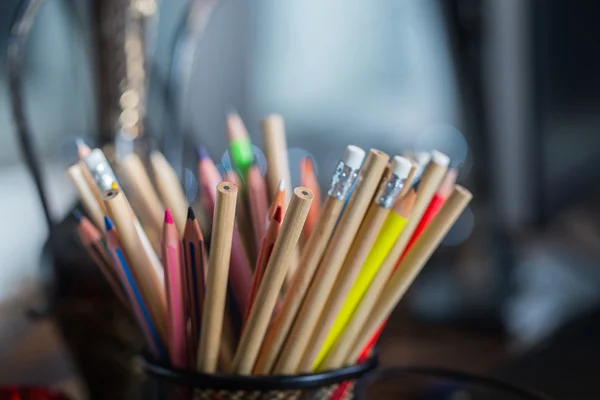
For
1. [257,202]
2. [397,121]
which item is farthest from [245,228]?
[397,121]

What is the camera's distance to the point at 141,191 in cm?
26

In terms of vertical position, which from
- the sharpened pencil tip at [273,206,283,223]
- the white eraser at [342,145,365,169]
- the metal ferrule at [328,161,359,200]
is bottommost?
the sharpened pencil tip at [273,206,283,223]

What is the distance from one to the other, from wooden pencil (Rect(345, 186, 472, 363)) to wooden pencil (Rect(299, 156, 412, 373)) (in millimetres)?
17

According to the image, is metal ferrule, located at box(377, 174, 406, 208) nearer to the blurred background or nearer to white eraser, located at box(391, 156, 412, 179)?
white eraser, located at box(391, 156, 412, 179)

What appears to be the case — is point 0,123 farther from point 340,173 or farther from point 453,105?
point 453,105

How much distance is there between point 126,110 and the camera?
0.36m

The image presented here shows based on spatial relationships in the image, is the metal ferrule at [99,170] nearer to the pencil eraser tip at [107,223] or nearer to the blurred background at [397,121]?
the pencil eraser tip at [107,223]

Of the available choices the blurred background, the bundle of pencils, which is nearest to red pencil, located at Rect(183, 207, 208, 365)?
the bundle of pencils

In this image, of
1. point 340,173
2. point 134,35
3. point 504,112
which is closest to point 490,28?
point 504,112

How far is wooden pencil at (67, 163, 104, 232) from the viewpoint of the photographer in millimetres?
227

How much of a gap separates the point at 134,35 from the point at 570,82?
54 centimetres

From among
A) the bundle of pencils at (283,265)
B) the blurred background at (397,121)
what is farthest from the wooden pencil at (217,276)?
the blurred background at (397,121)

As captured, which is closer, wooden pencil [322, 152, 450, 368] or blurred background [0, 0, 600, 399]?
wooden pencil [322, 152, 450, 368]

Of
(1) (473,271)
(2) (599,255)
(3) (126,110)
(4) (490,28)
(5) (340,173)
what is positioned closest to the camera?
(5) (340,173)
